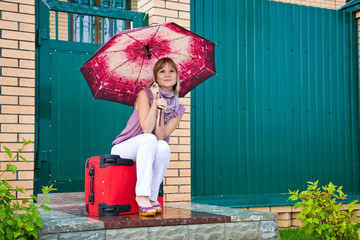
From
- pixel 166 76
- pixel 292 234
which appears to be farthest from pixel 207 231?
pixel 292 234

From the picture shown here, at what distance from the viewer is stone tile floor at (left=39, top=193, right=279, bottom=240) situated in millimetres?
3127

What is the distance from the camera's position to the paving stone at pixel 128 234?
323 centimetres

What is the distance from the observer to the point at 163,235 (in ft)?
11.1

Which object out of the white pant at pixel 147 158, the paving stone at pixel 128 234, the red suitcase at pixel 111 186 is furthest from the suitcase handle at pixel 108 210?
the paving stone at pixel 128 234

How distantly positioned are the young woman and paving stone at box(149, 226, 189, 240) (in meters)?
0.20

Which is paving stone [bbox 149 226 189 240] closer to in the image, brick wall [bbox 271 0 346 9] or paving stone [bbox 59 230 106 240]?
paving stone [bbox 59 230 106 240]

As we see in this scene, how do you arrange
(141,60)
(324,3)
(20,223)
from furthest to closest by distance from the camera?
(324,3) → (141,60) → (20,223)

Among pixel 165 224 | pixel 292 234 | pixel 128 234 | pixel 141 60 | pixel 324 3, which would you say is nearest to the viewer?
pixel 128 234

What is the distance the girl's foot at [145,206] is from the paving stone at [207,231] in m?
0.30

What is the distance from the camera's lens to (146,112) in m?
3.76

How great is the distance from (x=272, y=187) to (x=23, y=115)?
3145 millimetres

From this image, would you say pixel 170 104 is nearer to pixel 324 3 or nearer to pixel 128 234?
pixel 128 234

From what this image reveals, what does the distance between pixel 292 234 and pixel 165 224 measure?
2299 millimetres

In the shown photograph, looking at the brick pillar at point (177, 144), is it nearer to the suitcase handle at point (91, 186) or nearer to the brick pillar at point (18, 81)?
the brick pillar at point (18, 81)
